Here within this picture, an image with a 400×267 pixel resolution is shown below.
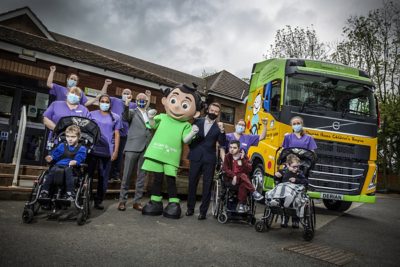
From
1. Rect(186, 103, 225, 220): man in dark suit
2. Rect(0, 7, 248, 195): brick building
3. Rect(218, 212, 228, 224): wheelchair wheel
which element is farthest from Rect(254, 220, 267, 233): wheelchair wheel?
Rect(0, 7, 248, 195): brick building

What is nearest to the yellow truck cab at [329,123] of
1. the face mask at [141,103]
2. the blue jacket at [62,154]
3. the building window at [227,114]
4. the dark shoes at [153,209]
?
the dark shoes at [153,209]

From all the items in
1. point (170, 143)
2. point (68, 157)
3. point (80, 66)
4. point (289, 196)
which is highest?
point (80, 66)

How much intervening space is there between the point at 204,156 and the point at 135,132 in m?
1.31

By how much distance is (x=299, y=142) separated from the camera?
5746 mm

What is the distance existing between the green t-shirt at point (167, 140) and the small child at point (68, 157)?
111 cm

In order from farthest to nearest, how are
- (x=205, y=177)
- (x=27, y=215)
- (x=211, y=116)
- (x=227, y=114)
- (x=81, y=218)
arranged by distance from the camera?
(x=227, y=114), (x=211, y=116), (x=205, y=177), (x=81, y=218), (x=27, y=215)

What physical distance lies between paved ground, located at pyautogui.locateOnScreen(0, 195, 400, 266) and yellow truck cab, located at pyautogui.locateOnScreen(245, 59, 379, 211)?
1.46 metres

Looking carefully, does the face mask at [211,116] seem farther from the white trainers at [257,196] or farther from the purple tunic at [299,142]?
the purple tunic at [299,142]

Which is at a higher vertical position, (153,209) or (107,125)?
(107,125)

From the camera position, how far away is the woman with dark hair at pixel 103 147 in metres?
4.89

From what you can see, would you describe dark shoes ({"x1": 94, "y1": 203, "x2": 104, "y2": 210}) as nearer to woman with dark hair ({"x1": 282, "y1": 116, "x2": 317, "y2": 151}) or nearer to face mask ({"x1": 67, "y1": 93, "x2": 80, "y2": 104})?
face mask ({"x1": 67, "y1": 93, "x2": 80, "y2": 104})

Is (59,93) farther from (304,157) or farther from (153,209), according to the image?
(304,157)

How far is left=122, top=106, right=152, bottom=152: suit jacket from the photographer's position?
17.3 feet

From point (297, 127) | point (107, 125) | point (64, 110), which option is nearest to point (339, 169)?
point (297, 127)
